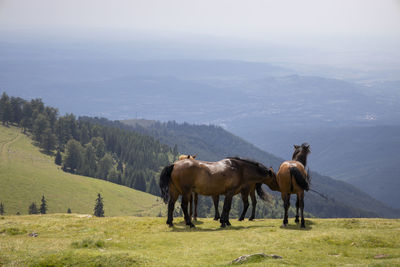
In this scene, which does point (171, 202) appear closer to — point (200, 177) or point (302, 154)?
point (200, 177)

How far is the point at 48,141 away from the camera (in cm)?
18712

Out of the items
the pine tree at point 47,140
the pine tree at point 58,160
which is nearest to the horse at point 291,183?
the pine tree at point 58,160

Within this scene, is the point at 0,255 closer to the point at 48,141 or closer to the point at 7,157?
the point at 7,157

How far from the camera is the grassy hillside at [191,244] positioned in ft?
57.6

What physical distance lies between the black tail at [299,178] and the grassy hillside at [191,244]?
256cm

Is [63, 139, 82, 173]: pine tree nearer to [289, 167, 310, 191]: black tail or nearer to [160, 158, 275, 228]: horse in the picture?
A: [160, 158, 275, 228]: horse

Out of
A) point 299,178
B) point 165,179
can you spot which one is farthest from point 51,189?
point 299,178

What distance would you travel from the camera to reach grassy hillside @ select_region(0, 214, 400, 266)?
17.5 m

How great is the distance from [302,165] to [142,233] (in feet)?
39.3

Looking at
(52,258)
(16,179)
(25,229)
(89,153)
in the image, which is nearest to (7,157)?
(16,179)

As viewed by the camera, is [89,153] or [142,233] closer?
[142,233]

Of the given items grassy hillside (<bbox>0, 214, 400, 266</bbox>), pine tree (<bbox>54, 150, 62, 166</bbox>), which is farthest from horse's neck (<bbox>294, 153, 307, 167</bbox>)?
pine tree (<bbox>54, 150, 62, 166</bbox>)

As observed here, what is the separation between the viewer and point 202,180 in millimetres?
26016

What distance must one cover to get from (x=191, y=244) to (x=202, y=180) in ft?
18.9
